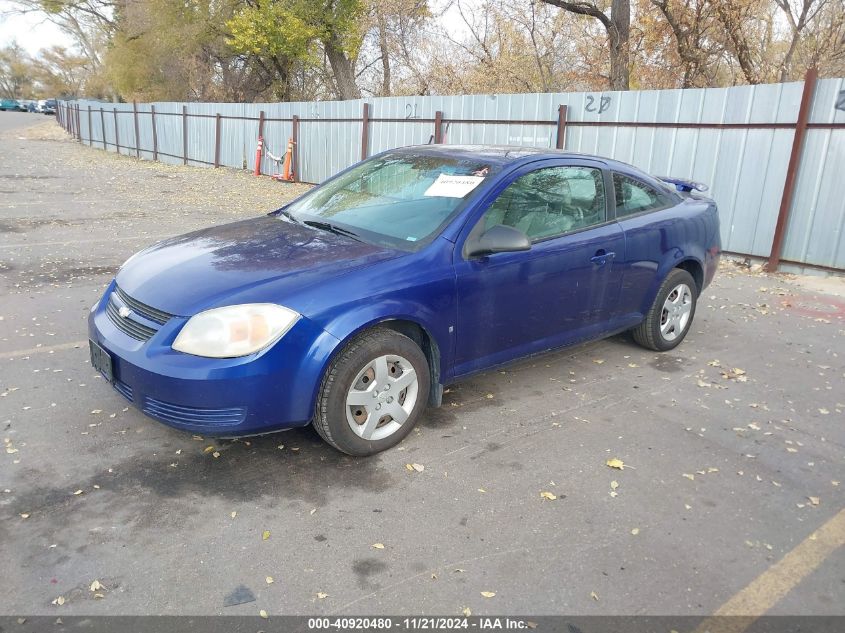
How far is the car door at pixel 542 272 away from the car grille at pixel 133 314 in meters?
1.56

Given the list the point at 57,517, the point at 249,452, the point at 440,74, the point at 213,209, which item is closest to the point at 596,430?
the point at 249,452

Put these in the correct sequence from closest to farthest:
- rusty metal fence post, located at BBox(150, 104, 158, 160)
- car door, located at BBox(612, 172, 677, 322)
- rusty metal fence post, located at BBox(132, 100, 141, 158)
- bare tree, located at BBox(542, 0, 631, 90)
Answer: car door, located at BBox(612, 172, 677, 322) → bare tree, located at BBox(542, 0, 631, 90) → rusty metal fence post, located at BBox(150, 104, 158, 160) → rusty metal fence post, located at BBox(132, 100, 141, 158)

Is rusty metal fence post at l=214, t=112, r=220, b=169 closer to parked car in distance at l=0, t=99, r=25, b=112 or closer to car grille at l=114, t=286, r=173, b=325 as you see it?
car grille at l=114, t=286, r=173, b=325

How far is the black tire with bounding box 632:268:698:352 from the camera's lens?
4992 millimetres

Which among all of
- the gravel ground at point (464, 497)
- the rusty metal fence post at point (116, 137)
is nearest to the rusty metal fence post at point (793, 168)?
the gravel ground at point (464, 497)

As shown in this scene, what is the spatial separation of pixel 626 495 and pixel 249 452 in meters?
1.94

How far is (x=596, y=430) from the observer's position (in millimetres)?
3846

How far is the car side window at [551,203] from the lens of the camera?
3.92 metres

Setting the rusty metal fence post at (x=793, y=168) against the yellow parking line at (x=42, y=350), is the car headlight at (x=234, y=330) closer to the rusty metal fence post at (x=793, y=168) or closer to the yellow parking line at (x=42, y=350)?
the yellow parking line at (x=42, y=350)

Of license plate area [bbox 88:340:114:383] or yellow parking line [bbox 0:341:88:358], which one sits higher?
license plate area [bbox 88:340:114:383]

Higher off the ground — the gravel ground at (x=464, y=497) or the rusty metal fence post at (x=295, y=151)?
the rusty metal fence post at (x=295, y=151)

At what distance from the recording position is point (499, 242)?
11.7ft

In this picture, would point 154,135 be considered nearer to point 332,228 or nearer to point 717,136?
point 717,136

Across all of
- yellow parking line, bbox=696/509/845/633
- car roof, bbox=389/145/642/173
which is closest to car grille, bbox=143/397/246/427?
yellow parking line, bbox=696/509/845/633
